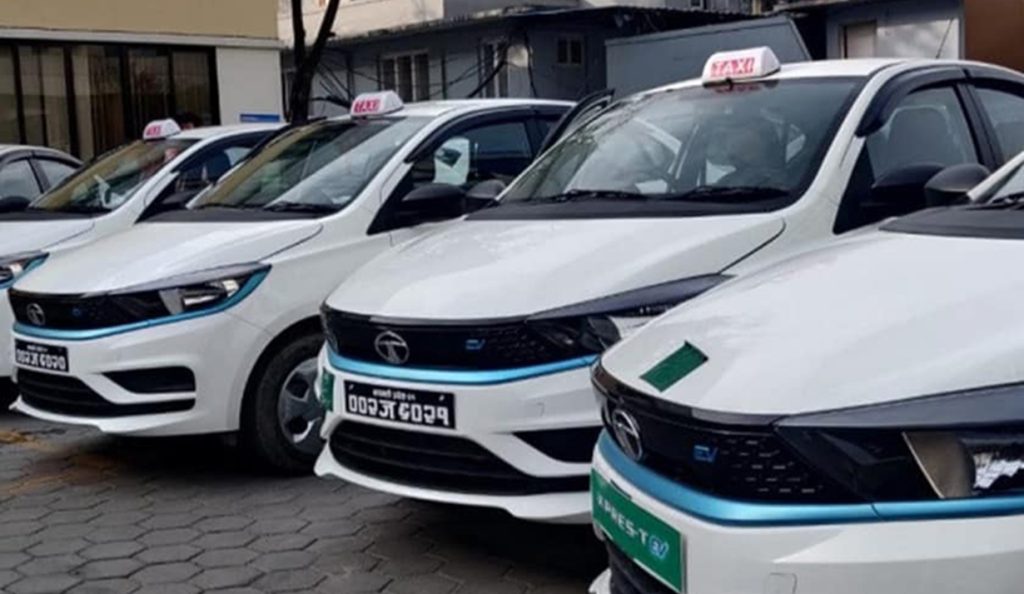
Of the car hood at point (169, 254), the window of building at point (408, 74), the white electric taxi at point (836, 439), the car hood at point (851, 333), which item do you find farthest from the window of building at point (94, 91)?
the white electric taxi at point (836, 439)

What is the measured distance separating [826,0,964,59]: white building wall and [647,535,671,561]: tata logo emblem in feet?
67.5

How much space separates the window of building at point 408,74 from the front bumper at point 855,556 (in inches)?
947

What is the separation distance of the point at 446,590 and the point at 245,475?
196cm

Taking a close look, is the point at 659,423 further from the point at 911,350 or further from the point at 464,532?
the point at 464,532

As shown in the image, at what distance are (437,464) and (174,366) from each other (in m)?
1.83

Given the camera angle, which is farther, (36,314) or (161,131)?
(161,131)

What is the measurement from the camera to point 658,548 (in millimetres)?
2686

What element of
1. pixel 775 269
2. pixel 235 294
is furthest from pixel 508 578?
pixel 235 294

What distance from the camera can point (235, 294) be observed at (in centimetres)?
550

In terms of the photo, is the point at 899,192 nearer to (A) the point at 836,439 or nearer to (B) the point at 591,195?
(B) the point at 591,195

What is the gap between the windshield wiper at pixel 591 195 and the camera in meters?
4.76

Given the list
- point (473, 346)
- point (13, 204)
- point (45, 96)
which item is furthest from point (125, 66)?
point (473, 346)

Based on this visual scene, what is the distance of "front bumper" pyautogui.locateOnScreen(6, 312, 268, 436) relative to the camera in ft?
17.8

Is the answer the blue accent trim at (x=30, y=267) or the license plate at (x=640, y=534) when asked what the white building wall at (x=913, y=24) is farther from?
the license plate at (x=640, y=534)
